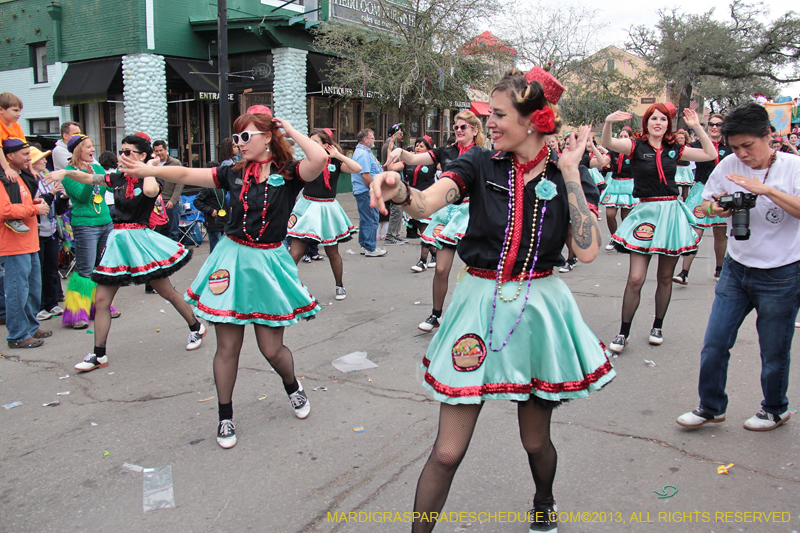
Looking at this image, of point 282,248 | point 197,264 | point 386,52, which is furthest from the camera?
point 386,52

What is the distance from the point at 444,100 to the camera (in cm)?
1678

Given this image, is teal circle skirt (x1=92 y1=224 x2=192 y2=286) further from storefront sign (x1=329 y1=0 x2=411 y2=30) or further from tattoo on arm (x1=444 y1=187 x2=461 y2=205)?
storefront sign (x1=329 y1=0 x2=411 y2=30)

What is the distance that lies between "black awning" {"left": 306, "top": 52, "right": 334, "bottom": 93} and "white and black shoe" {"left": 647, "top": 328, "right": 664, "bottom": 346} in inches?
583

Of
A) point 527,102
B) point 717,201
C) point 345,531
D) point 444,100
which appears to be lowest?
point 345,531

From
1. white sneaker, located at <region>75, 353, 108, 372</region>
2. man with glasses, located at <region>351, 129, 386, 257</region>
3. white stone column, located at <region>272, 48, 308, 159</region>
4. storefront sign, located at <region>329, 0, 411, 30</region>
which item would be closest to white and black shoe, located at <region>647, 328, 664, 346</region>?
white sneaker, located at <region>75, 353, 108, 372</region>

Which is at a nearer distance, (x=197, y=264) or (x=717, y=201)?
(x=717, y=201)

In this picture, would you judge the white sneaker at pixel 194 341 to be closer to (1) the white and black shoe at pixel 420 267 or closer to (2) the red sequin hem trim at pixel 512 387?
(2) the red sequin hem trim at pixel 512 387

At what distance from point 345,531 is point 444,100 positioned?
15.2 meters

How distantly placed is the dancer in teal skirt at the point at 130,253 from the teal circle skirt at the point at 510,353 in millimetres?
3404

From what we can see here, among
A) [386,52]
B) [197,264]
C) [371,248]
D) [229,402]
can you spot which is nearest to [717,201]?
[229,402]

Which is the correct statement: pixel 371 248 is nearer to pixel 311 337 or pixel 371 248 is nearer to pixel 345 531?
pixel 311 337

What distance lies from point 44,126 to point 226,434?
68.9 ft

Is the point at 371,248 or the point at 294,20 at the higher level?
the point at 294,20

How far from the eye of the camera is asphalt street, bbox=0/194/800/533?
2986 mm
